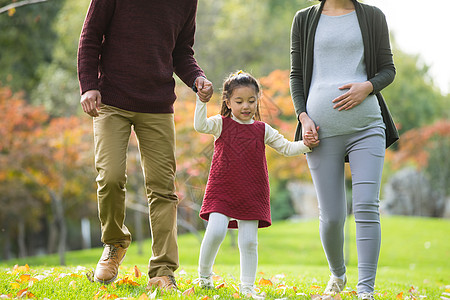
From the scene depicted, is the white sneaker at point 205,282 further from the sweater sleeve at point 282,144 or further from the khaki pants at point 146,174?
the sweater sleeve at point 282,144

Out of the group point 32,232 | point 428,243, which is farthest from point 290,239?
point 32,232

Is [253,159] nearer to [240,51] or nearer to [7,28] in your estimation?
[7,28]

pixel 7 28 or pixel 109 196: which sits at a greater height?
pixel 7 28

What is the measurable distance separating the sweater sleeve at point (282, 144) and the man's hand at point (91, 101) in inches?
39.2

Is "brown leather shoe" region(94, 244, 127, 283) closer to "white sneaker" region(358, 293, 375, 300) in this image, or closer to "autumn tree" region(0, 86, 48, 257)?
"white sneaker" region(358, 293, 375, 300)

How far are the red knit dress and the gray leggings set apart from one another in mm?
348

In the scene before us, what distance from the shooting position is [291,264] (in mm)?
9922

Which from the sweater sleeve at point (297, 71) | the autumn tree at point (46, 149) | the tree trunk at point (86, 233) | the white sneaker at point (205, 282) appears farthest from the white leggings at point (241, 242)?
the tree trunk at point (86, 233)

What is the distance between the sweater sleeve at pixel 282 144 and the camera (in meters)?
2.97

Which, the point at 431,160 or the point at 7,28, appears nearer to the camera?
the point at 7,28

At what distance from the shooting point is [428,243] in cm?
1156

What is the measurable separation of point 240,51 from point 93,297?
15.3m

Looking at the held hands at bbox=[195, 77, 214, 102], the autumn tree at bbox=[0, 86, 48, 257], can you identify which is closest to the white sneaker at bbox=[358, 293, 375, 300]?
the held hands at bbox=[195, 77, 214, 102]

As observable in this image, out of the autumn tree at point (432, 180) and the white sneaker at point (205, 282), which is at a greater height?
the white sneaker at point (205, 282)
